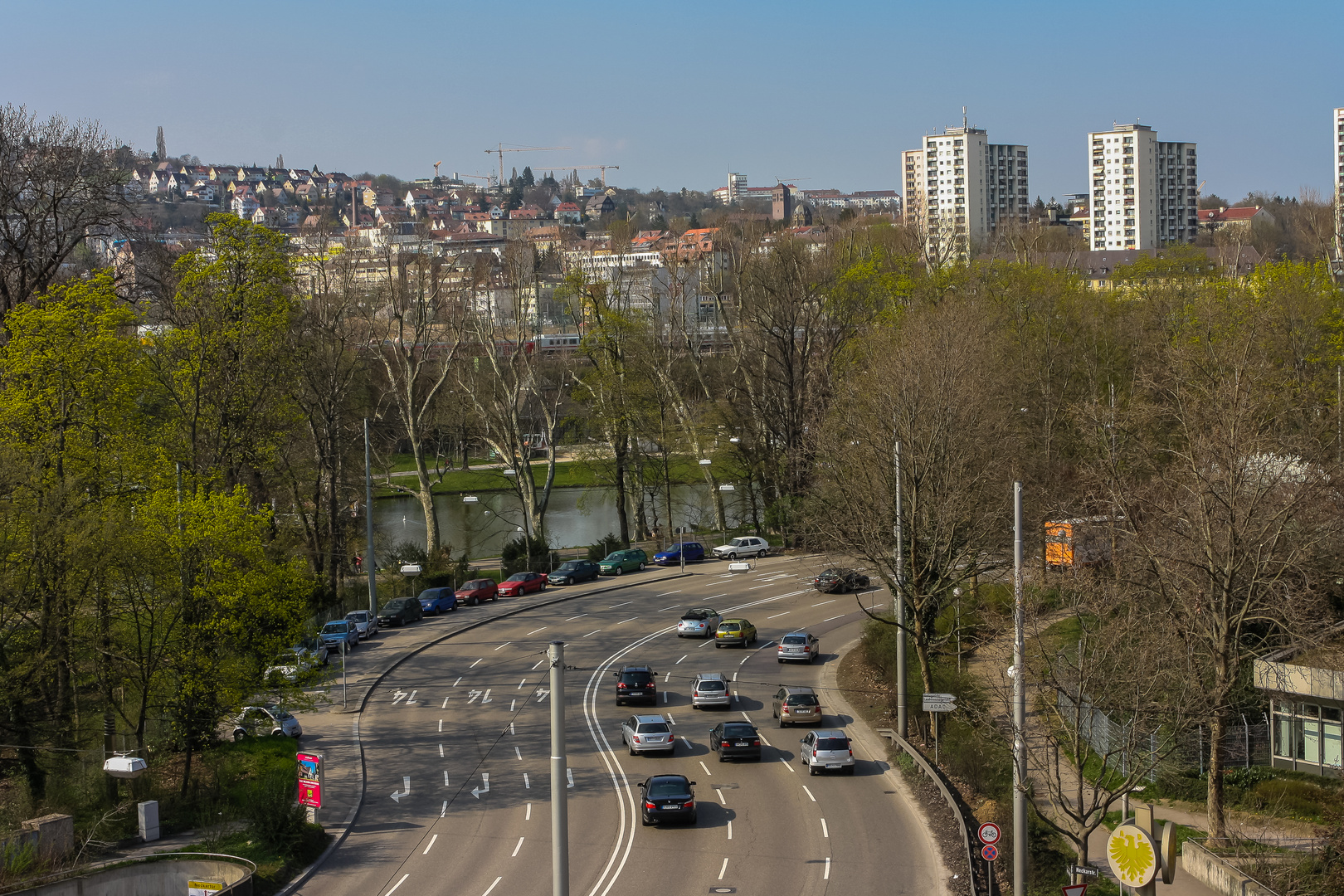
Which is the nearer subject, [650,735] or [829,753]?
[829,753]

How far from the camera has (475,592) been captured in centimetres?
5153

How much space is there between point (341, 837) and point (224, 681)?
5.76 meters

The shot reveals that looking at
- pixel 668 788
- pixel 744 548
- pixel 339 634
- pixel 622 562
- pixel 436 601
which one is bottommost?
pixel 668 788

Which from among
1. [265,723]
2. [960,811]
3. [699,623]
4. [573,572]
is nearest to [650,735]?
[960,811]

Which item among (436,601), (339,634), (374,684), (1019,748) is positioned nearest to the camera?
(1019,748)

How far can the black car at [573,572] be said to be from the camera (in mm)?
54812

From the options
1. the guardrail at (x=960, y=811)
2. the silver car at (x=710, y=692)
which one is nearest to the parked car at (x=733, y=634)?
the silver car at (x=710, y=692)

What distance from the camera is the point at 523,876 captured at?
23469 mm

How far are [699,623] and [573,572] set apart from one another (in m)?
11.9

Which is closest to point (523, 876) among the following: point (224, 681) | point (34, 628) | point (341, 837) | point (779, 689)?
point (341, 837)

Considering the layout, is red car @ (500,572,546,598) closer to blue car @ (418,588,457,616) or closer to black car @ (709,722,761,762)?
blue car @ (418,588,457,616)

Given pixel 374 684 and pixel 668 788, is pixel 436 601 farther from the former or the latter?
pixel 668 788

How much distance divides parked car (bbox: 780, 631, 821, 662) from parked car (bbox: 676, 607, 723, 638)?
3756mm

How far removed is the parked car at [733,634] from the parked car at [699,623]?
738 millimetres
